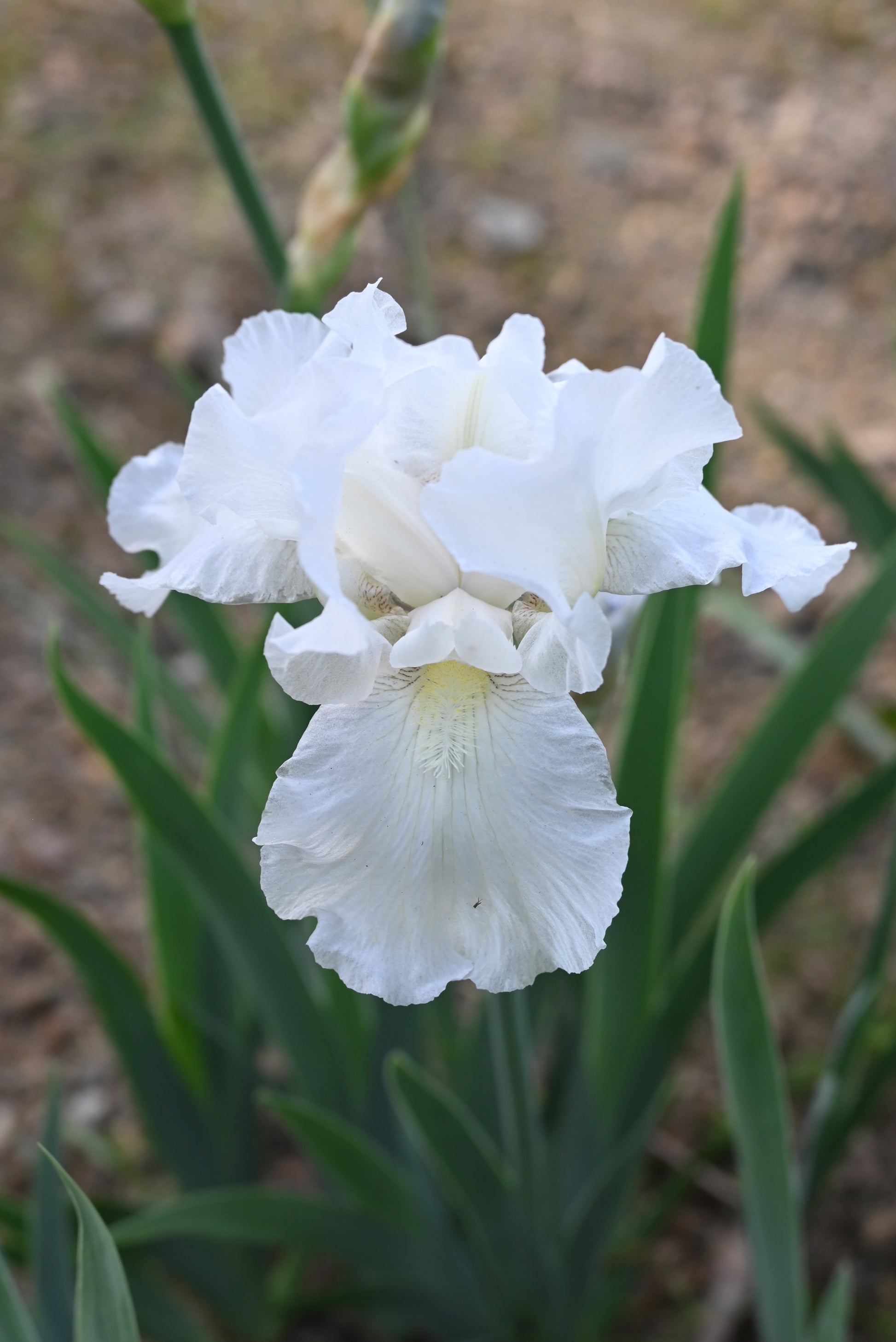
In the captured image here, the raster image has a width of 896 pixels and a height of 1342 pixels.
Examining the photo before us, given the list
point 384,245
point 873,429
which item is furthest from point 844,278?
point 384,245

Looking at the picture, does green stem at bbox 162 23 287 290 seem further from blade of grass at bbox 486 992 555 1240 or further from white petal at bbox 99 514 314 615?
blade of grass at bbox 486 992 555 1240

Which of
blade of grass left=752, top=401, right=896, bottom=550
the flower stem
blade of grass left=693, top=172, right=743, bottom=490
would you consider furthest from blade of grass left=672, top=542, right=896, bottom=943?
blade of grass left=752, top=401, right=896, bottom=550

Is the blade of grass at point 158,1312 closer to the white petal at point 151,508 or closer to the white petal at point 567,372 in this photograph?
the white petal at point 151,508

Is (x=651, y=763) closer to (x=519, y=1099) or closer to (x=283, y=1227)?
(x=519, y=1099)

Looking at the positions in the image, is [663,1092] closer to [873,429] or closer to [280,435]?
[280,435]

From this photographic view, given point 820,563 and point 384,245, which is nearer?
point 820,563

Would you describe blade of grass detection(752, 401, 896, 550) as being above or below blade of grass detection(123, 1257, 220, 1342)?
above

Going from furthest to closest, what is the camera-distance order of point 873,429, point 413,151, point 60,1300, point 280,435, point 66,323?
point 66,323, point 873,429, point 413,151, point 60,1300, point 280,435
